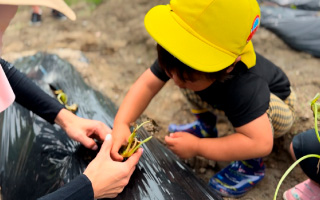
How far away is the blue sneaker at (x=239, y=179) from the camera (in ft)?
4.43

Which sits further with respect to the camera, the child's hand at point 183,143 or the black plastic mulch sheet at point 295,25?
the black plastic mulch sheet at point 295,25

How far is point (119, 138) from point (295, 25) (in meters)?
1.41

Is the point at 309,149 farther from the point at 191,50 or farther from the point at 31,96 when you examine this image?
the point at 31,96

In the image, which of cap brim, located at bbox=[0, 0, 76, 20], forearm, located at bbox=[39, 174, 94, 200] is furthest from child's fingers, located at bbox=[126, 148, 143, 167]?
cap brim, located at bbox=[0, 0, 76, 20]

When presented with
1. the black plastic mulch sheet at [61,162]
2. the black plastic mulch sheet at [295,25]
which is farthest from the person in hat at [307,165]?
the black plastic mulch sheet at [295,25]

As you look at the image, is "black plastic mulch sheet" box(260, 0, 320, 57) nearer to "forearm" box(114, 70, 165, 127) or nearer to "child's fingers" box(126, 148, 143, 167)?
"forearm" box(114, 70, 165, 127)

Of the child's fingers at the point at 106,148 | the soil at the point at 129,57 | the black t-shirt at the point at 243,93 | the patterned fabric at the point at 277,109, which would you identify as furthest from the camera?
the soil at the point at 129,57

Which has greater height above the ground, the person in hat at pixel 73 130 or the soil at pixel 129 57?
the person in hat at pixel 73 130

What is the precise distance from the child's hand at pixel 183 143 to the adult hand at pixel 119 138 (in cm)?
15

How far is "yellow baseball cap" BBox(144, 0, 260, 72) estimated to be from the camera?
0.90 m

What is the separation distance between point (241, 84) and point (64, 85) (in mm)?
828

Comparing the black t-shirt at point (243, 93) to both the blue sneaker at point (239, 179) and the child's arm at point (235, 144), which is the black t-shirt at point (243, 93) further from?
the blue sneaker at point (239, 179)

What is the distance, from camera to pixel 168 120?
1.76 metres

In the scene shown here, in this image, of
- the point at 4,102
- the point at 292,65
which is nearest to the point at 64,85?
the point at 4,102
